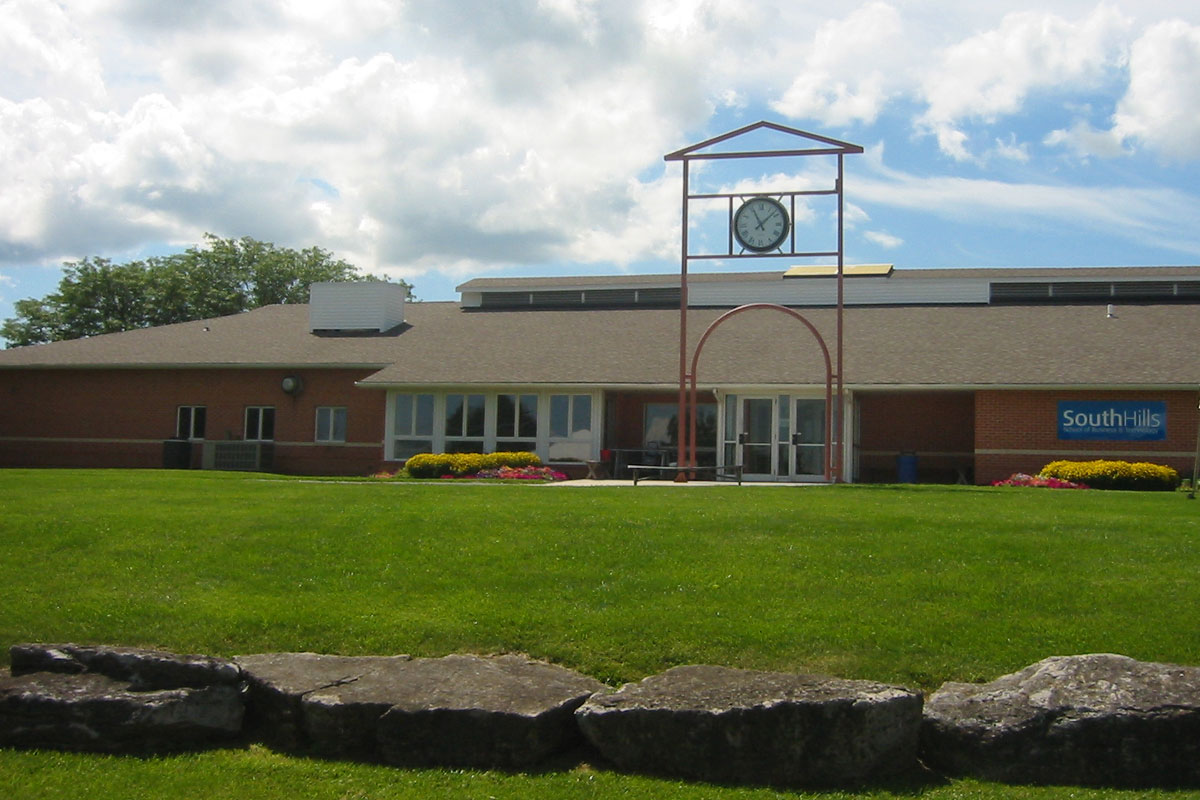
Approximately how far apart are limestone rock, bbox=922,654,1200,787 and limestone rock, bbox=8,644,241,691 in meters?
5.24

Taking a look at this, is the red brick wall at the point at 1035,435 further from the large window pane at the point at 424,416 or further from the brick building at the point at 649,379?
the large window pane at the point at 424,416

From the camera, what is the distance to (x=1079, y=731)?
304 inches

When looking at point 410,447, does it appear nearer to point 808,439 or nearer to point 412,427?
point 412,427

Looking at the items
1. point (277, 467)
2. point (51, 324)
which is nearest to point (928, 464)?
point (277, 467)

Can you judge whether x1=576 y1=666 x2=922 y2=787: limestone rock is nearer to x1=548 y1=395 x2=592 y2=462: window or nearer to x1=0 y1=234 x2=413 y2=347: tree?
x1=548 y1=395 x2=592 y2=462: window

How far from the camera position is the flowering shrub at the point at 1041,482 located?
23.5 m

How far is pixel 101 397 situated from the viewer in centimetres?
3300

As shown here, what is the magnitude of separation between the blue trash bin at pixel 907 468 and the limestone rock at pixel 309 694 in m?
19.9

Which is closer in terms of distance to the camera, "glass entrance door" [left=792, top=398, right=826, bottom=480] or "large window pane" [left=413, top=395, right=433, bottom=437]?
"glass entrance door" [left=792, top=398, right=826, bottom=480]

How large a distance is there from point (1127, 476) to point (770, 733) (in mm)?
18238

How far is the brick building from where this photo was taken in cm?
2620

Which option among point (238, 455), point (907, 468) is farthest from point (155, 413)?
point (907, 468)

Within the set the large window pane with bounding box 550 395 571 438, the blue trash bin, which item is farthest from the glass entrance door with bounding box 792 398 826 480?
the large window pane with bounding box 550 395 571 438

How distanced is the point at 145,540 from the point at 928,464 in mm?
19867
